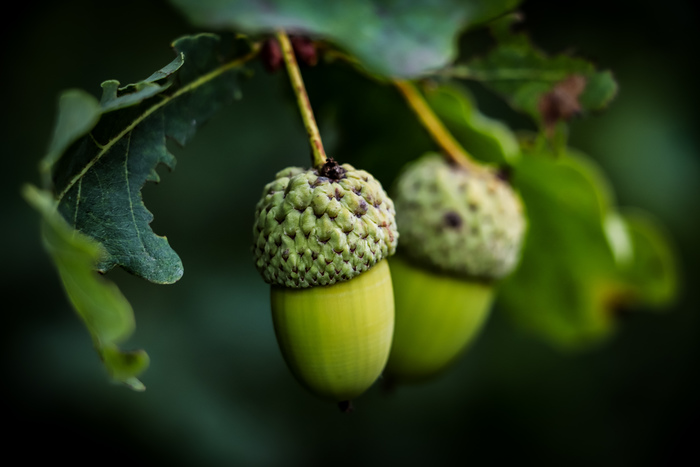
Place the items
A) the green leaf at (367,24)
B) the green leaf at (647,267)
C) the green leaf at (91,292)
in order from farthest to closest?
1. the green leaf at (647,267)
2. the green leaf at (367,24)
3. the green leaf at (91,292)

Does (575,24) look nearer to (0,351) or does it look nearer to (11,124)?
(11,124)

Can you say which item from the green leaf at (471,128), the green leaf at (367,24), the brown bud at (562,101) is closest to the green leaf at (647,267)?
the green leaf at (471,128)

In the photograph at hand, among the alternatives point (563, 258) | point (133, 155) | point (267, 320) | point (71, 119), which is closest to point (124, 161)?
point (133, 155)

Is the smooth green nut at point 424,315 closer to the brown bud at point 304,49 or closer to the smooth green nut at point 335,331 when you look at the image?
the smooth green nut at point 335,331

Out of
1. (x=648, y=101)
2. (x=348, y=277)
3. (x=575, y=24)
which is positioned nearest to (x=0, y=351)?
(x=348, y=277)

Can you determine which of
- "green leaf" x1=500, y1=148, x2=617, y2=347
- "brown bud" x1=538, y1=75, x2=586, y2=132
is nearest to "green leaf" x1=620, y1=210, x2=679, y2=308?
"green leaf" x1=500, y1=148, x2=617, y2=347

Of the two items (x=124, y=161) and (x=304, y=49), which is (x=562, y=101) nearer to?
(x=304, y=49)
